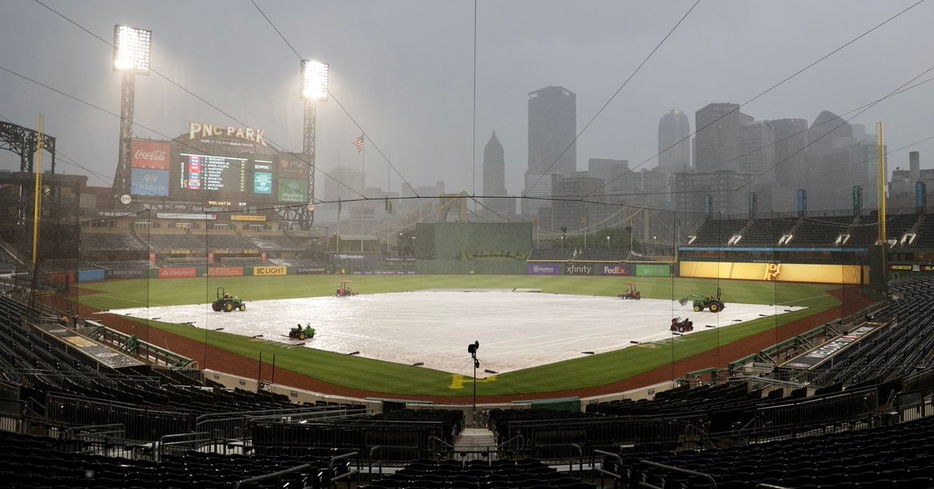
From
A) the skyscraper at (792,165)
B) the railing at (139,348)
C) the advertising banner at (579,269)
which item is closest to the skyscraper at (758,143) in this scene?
the skyscraper at (792,165)

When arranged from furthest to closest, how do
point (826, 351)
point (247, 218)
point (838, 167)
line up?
point (838, 167), point (247, 218), point (826, 351)

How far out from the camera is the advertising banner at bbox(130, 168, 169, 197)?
78.2 metres

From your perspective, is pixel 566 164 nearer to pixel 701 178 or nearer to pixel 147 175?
pixel 701 178

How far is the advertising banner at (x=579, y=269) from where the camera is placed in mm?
74562

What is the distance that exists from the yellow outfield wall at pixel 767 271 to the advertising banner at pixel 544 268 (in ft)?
54.5

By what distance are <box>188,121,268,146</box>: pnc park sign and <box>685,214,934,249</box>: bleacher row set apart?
6892 centimetres

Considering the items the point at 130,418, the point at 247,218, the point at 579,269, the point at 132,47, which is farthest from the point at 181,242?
the point at 130,418

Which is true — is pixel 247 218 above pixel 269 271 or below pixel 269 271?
above

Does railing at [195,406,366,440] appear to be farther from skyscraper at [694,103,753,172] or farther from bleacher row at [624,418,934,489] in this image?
skyscraper at [694,103,753,172]

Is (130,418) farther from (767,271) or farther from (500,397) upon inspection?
(767,271)

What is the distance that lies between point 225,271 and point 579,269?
46604 millimetres

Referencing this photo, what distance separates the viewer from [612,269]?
7350 cm

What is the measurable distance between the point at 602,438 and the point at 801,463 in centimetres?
422

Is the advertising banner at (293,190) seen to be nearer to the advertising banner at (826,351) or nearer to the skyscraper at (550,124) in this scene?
the skyscraper at (550,124)
